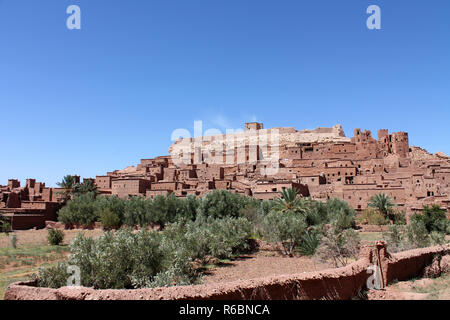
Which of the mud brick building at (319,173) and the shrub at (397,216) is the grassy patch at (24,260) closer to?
the mud brick building at (319,173)

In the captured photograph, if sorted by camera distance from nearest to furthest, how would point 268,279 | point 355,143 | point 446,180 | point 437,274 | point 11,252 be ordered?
1. point 268,279
2. point 437,274
3. point 11,252
4. point 446,180
5. point 355,143

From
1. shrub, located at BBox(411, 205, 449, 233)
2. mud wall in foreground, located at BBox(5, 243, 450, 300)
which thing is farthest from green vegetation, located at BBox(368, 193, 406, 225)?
mud wall in foreground, located at BBox(5, 243, 450, 300)

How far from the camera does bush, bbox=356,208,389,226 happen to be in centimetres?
2992

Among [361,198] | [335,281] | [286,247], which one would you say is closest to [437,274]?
[335,281]

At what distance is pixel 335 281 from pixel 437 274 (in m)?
5.71

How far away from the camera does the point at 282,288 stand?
810 centimetres

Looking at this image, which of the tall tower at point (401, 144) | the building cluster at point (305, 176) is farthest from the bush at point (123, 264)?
the tall tower at point (401, 144)

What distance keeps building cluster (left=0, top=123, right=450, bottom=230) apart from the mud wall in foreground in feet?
60.8

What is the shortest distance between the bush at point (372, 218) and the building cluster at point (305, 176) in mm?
2027

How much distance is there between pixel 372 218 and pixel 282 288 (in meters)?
24.8

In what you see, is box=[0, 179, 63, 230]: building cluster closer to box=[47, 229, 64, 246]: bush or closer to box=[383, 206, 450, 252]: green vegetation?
box=[47, 229, 64, 246]: bush
